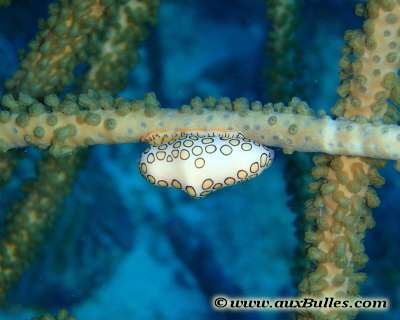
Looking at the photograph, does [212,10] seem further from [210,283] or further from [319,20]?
[210,283]

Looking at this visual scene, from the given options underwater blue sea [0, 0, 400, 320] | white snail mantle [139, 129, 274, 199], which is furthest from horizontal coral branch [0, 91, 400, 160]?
underwater blue sea [0, 0, 400, 320]

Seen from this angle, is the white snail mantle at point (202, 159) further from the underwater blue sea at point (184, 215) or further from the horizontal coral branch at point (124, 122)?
the underwater blue sea at point (184, 215)

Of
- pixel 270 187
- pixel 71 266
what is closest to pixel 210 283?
pixel 270 187

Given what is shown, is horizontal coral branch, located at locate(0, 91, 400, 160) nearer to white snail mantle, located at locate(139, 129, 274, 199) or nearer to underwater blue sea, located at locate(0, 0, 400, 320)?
white snail mantle, located at locate(139, 129, 274, 199)

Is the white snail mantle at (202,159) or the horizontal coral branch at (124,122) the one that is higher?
the horizontal coral branch at (124,122)

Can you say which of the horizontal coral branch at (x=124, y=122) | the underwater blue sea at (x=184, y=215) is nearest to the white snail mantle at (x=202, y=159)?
the horizontal coral branch at (x=124, y=122)

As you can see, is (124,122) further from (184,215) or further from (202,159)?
(184,215)
